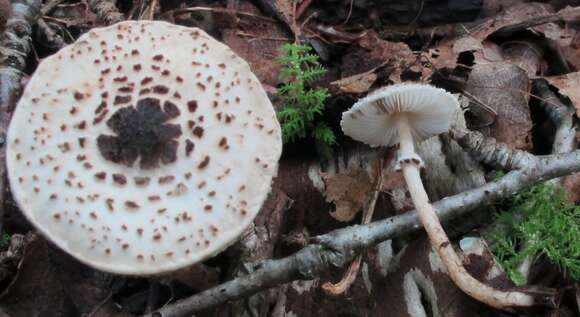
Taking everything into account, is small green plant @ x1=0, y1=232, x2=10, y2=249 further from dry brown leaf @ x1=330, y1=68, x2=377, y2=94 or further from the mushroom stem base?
the mushroom stem base

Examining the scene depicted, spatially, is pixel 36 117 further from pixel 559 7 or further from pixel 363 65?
pixel 559 7

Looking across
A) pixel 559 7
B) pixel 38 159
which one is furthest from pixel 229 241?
pixel 559 7

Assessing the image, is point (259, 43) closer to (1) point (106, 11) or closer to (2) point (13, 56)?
(1) point (106, 11)

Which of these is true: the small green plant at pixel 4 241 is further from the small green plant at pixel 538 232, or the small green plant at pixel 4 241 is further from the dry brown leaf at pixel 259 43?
the small green plant at pixel 538 232

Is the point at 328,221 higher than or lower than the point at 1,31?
lower

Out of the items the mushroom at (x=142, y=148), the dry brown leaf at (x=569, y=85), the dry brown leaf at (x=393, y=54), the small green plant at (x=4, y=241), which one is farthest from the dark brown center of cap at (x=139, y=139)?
the dry brown leaf at (x=569, y=85)
